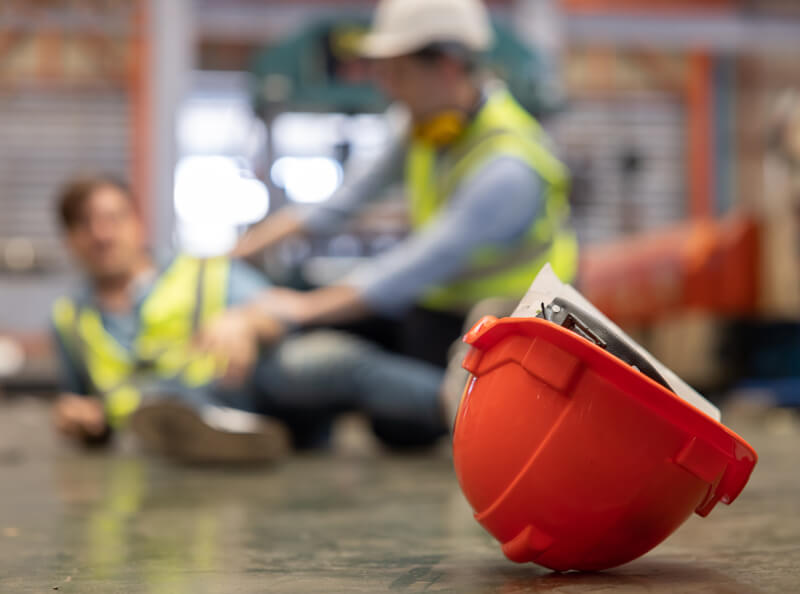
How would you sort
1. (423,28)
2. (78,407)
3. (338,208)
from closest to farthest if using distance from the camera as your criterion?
(423,28)
(78,407)
(338,208)

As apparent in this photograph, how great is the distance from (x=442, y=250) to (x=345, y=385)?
1.47ft

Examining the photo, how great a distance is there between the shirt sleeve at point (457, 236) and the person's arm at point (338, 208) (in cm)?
47

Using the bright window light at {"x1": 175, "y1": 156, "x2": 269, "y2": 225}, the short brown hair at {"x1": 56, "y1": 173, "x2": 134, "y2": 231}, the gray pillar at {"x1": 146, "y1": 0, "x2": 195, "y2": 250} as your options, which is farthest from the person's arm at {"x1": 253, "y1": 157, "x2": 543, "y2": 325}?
the bright window light at {"x1": 175, "y1": 156, "x2": 269, "y2": 225}

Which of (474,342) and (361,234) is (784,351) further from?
(474,342)

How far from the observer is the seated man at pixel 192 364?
7.52 feet

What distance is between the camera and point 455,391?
7.04ft

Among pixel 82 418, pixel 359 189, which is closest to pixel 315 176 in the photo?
pixel 359 189

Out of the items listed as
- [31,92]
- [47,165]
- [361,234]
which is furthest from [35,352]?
[361,234]

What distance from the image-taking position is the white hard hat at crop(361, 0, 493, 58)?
92.7 inches

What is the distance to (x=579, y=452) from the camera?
985mm

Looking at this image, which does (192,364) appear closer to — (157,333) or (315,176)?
(157,333)

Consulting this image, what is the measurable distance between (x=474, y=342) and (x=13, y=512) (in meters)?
0.94

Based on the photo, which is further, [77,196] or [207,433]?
[77,196]

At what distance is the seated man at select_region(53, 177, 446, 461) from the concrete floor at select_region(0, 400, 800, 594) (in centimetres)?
13
